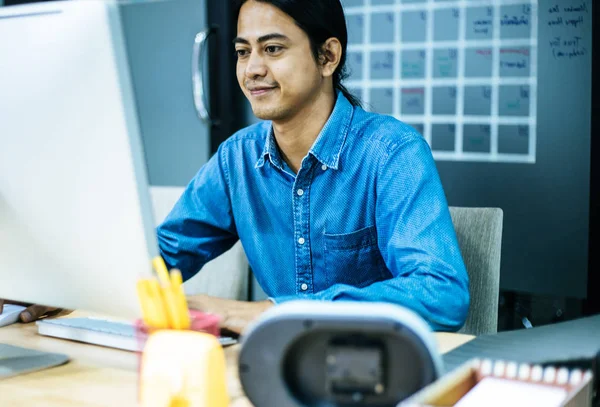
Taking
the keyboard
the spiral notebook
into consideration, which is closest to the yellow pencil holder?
the spiral notebook

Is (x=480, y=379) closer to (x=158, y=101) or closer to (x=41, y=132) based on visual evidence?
(x=41, y=132)

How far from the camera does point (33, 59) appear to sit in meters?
0.82

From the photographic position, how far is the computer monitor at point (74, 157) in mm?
762

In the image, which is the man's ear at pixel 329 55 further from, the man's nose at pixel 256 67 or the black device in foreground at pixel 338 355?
the black device in foreground at pixel 338 355

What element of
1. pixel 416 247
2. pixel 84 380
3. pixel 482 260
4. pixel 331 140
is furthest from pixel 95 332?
pixel 482 260

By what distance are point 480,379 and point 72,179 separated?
48cm

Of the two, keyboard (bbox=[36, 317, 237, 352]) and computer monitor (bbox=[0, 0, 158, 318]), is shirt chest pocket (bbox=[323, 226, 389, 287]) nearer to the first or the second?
keyboard (bbox=[36, 317, 237, 352])

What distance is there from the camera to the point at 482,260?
5.10 ft

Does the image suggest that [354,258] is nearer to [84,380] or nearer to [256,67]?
[256,67]

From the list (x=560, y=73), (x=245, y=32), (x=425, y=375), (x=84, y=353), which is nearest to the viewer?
(x=425, y=375)

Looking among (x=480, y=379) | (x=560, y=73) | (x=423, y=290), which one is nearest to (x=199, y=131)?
(x=560, y=73)

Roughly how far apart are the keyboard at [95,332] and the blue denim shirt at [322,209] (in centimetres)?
42

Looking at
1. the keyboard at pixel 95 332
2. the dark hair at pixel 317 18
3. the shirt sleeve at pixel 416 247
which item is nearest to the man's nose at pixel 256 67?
the dark hair at pixel 317 18

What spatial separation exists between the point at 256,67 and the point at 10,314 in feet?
2.41
